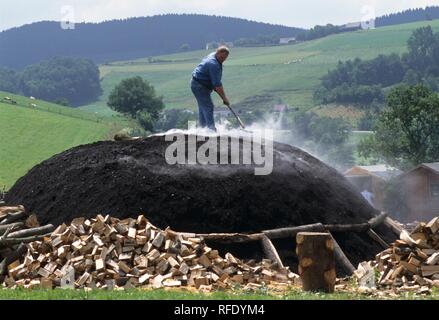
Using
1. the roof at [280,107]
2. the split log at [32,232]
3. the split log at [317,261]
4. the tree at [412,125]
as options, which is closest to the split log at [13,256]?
the split log at [32,232]

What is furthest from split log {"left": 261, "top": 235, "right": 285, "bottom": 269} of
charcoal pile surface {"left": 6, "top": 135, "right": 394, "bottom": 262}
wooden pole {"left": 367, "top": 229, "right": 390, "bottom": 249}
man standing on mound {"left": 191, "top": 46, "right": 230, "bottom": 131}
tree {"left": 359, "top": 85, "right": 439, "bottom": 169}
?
tree {"left": 359, "top": 85, "right": 439, "bottom": 169}

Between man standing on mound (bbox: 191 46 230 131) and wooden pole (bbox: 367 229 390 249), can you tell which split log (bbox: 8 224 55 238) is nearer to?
man standing on mound (bbox: 191 46 230 131)

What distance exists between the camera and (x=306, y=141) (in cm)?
9188

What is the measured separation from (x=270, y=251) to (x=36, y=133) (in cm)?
6362

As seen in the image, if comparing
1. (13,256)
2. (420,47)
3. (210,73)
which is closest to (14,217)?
(13,256)

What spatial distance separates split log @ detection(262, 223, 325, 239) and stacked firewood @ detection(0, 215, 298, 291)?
0.83 m

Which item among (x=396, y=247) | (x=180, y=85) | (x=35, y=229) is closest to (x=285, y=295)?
(x=396, y=247)

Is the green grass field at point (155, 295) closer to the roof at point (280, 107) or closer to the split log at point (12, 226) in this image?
the split log at point (12, 226)

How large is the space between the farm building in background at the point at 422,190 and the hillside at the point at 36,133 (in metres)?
23.4

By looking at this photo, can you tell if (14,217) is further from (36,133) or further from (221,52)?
(36,133)

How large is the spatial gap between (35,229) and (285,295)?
17.9 feet

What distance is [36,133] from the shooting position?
3031 inches

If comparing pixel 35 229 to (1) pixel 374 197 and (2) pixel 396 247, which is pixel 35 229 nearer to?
(2) pixel 396 247
